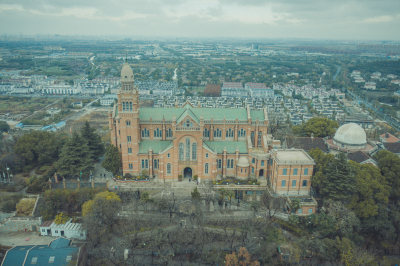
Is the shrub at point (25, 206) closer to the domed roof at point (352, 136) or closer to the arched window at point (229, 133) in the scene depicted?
the arched window at point (229, 133)

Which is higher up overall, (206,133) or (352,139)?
(206,133)

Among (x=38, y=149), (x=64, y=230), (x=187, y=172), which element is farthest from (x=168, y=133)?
(x=38, y=149)

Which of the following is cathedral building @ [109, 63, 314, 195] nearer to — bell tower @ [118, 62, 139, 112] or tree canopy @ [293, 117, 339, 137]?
bell tower @ [118, 62, 139, 112]

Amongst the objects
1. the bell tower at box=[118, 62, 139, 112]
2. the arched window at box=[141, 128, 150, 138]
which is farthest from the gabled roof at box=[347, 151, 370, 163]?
the bell tower at box=[118, 62, 139, 112]

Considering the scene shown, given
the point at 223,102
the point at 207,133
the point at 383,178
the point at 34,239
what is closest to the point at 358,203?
the point at 383,178

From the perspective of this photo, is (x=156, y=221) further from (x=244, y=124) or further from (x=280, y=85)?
(x=280, y=85)

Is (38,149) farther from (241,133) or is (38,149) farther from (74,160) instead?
(241,133)
